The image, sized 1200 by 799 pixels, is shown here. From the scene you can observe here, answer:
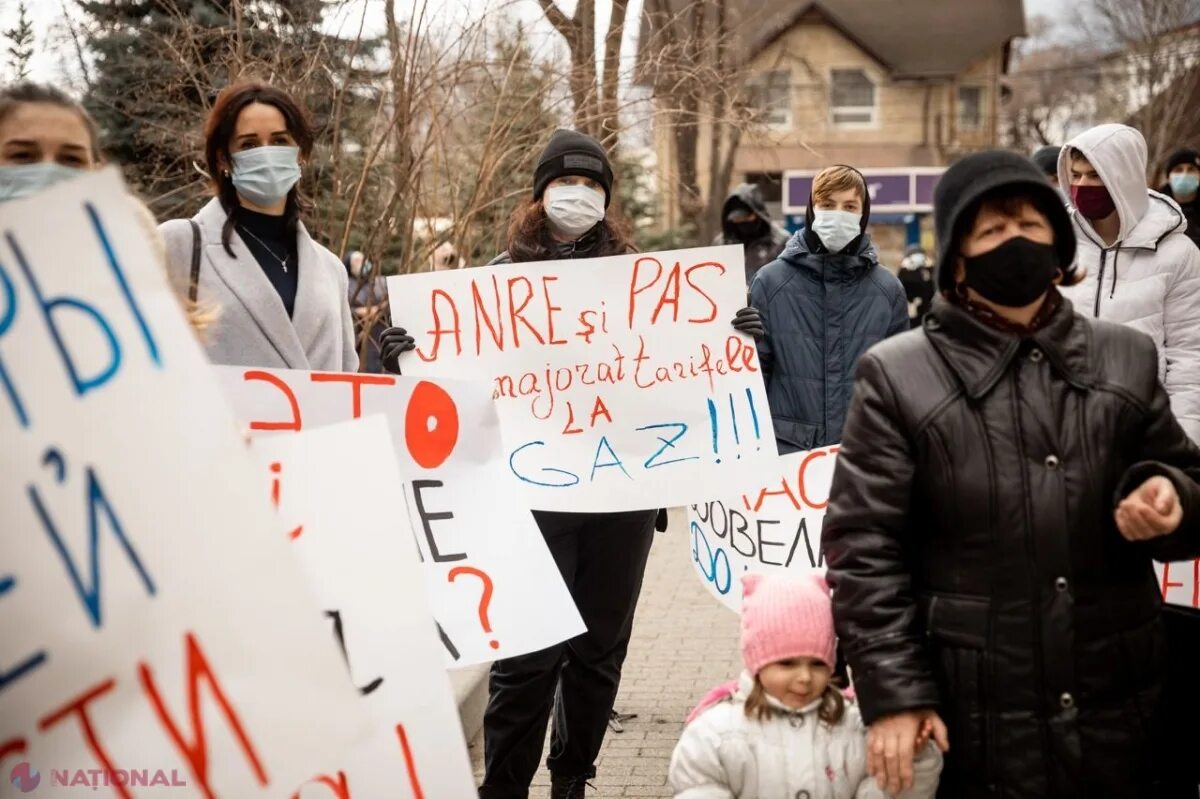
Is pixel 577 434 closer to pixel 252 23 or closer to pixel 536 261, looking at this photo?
pixel 536 261

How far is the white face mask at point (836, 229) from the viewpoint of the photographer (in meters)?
4.98

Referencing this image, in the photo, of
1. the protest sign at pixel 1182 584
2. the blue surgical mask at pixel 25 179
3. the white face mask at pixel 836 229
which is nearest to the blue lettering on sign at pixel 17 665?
the blue surgical mask at pixel 25 179

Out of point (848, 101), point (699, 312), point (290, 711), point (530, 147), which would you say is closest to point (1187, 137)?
point (848, 101)

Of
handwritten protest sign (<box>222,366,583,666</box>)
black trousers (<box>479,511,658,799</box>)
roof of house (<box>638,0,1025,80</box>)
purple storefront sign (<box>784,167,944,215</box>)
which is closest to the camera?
handwritten protest sign (<box>222,366,583,666</box>)

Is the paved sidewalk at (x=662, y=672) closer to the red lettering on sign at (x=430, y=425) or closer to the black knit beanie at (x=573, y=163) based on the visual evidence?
the red lettering on sign at (x=430, y=425)

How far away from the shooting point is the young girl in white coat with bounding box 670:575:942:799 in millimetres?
2965

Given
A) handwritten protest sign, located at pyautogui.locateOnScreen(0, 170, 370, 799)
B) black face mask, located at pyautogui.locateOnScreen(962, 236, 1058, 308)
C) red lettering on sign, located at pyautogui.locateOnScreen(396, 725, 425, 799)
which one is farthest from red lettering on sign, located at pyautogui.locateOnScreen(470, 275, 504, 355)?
handwritten protest sign, located at pyautogui.locateOnScreen(0, 170, 370, 799)

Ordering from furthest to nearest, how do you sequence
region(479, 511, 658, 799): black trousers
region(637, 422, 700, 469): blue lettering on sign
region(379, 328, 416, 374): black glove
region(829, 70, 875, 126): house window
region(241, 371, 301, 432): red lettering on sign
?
region(829, 70, 875, 126): house window
region(637, 422, 700, 469): blue lettering on sign
region(379, 328, 416, 374): black glove
region(479, 511, 658, 799): black trousers
region(241, 371, 301, 432): red lettering on sign

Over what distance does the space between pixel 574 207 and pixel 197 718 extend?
2.61m

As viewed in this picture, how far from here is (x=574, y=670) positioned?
450 centimetres

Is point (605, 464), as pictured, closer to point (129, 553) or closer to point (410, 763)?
point (410, 763)

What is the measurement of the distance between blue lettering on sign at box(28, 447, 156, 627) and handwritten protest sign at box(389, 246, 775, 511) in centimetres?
230

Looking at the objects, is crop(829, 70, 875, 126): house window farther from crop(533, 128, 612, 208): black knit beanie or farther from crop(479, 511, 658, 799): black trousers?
crop(479, 511, 658, 799): black trousers

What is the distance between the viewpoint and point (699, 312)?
4863mm
